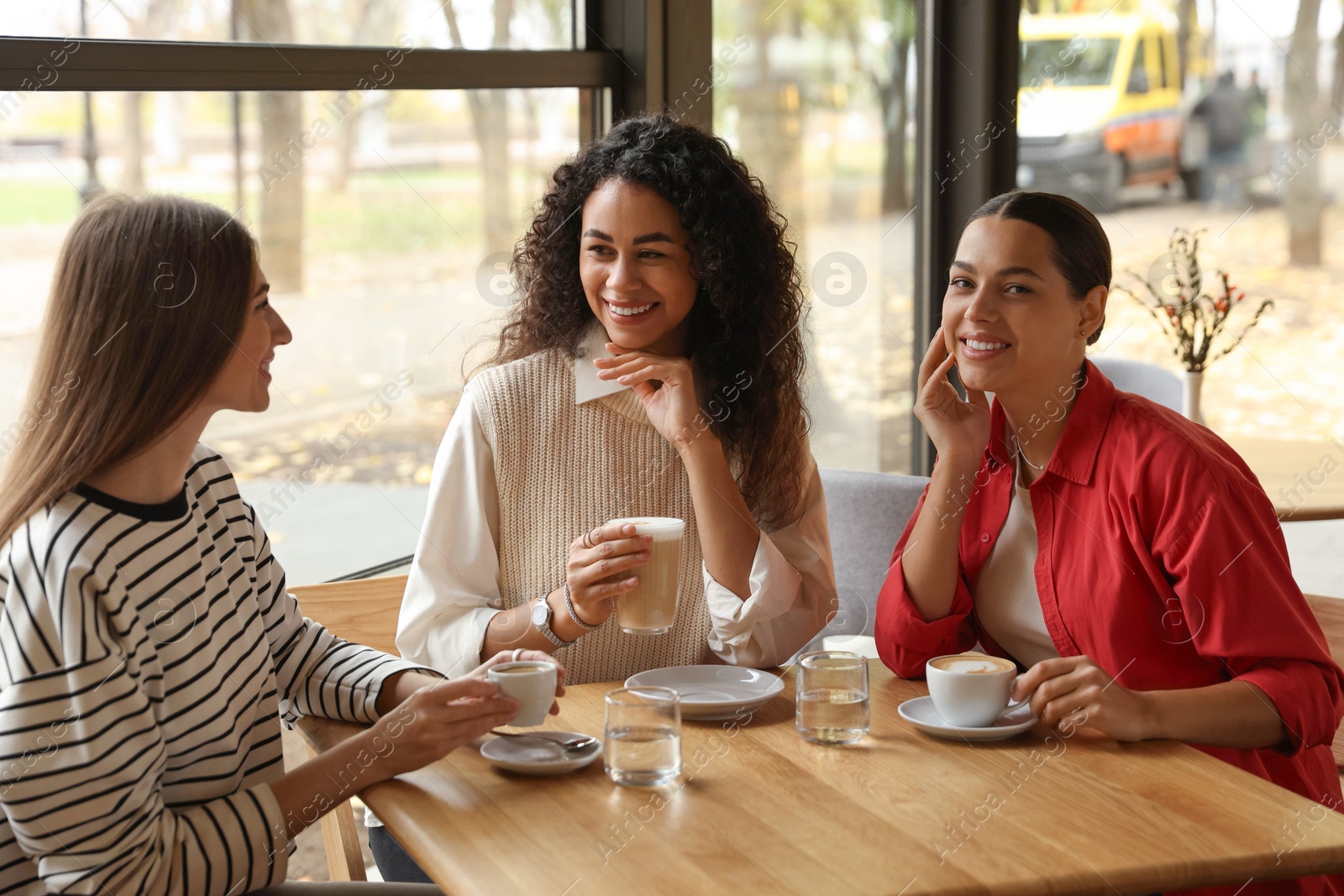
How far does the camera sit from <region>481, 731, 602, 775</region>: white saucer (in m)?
1.33

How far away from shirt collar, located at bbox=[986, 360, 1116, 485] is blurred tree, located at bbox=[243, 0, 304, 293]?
1.41 metres

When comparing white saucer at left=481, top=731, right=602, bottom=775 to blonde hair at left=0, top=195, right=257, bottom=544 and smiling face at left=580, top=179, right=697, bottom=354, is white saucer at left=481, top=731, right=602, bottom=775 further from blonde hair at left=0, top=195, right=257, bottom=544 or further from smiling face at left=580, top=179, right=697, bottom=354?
smiling face at left=580, top=179, right=697, bottom=354

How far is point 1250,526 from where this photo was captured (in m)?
1.59

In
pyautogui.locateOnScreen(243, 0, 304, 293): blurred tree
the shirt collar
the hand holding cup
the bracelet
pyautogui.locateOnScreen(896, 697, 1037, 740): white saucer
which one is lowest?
pyautogui.locateOnScreen(896, 697, 1037, 740): white saucer

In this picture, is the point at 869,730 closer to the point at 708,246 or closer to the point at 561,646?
the point at 561,646

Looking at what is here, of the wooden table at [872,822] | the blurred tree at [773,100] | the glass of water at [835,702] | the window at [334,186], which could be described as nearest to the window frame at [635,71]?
the window at [334,186]

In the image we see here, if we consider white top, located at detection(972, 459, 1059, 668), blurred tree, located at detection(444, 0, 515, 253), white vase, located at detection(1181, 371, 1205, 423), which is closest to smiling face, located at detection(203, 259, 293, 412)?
white top, located at detection(972, 459, 1059, 668)

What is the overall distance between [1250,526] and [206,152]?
Answer: 177cm

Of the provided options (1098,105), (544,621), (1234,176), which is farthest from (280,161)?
(1234,176)

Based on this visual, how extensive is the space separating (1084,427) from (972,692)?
1.64 ft

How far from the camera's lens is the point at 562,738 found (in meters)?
1.42

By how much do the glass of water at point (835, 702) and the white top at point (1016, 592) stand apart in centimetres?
43

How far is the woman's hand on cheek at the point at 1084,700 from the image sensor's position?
1.43 meters

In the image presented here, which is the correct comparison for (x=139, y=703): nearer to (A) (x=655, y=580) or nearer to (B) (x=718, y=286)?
(A) (x=655, y=580)
